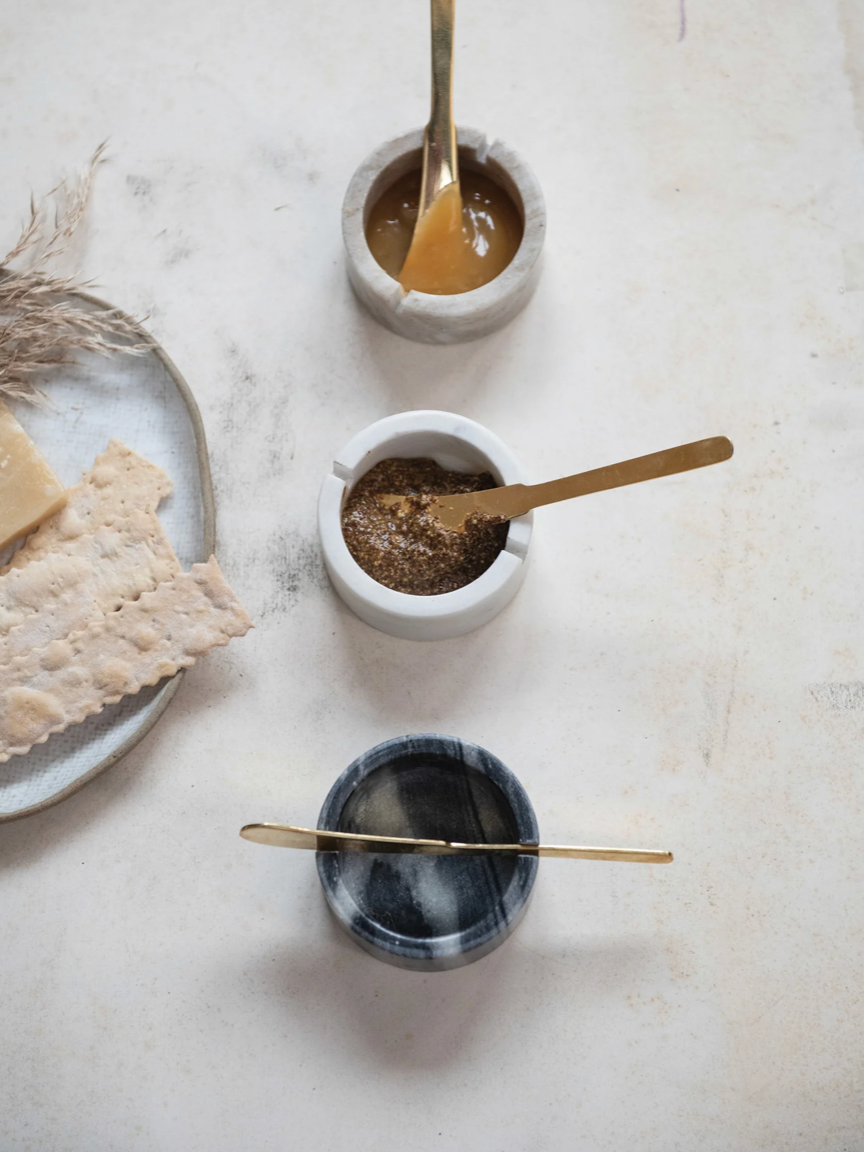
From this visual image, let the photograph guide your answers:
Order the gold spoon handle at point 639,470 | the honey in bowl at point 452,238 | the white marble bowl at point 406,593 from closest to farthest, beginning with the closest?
the gold spoon handle at point 639,470 < the white marble bowl at point 406,593 < the honey in bowl at point 452,238

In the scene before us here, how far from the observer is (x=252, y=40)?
1648 mm

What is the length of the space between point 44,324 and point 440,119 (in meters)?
0.67

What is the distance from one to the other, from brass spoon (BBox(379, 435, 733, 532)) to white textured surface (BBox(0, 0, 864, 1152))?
20 cm

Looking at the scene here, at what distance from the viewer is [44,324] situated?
1.48 metres

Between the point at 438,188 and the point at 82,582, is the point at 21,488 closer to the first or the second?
the point at 82,582

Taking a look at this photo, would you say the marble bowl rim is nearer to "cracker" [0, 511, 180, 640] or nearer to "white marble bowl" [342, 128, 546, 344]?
"white marble bowl" [342, 128, 546, 344]

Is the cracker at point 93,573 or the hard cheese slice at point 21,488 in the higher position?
the hard cheese slice at point 21,488

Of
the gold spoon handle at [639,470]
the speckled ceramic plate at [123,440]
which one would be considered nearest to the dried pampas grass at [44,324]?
the speckled ceramic plate at [123,440]

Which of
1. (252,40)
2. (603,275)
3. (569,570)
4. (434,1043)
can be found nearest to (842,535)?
(569,570)

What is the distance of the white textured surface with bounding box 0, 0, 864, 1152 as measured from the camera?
1.36 meters

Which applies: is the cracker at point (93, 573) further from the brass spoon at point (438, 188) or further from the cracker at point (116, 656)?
the brass spoon at point (438, 188)

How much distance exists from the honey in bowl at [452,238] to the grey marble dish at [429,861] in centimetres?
69

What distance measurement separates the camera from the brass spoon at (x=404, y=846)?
1.20 meters

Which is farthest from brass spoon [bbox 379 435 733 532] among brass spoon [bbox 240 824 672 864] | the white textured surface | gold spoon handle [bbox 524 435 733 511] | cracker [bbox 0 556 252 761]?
brass spoon [bbox 240 824 672 864]
